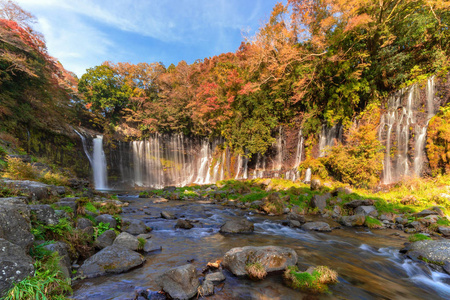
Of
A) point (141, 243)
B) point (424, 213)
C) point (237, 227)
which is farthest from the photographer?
point (424, 213)

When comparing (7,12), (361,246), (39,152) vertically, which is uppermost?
(7,12)

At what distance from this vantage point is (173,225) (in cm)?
860

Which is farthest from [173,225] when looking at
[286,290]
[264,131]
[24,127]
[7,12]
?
[7,12]

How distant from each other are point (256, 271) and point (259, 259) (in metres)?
0.33

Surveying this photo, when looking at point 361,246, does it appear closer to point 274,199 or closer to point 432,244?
point 432,244

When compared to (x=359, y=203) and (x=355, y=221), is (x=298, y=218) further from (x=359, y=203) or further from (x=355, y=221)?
(x=359, y=203)

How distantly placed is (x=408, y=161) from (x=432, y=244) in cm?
1090

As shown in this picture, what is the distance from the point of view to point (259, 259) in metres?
4.58

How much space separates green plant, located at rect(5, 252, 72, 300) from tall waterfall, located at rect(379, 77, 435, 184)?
18.3 metres

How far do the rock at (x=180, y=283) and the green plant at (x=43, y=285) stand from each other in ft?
5.21

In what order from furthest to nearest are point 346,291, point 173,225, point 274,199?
point 274,199, point 173,225, point 346,291

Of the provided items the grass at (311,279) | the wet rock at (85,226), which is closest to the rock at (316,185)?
the grass at (311,279)

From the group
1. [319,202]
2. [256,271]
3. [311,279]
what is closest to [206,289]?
[256,271]

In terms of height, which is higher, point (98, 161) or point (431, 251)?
point (98, 161)
